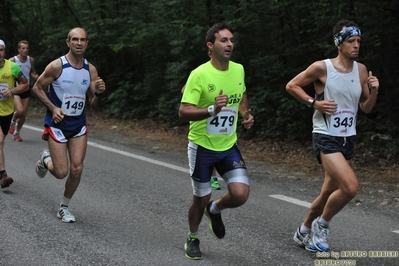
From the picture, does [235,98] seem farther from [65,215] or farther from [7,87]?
[7,87]

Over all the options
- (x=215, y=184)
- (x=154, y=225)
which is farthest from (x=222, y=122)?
(x=215, y=184)

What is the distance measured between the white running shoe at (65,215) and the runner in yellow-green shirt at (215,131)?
5.52ft

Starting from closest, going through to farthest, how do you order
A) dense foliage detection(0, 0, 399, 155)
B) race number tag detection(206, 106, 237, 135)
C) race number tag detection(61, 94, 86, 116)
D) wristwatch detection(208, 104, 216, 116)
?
wristwatch detection(208, 104, 216, 116), race number tag detection(206, 106, 237, 135), race number tag detection(61, 94, 86, 116), dense foliage detection(0, 0, 399, 155)

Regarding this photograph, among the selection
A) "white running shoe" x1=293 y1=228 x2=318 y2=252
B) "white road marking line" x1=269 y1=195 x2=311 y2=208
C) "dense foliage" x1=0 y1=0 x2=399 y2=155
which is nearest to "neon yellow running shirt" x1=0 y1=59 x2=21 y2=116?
"white road marking line" x1=269 y1=195 x2=311 y2=208

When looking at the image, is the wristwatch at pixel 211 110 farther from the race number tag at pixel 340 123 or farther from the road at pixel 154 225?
the road at pixel 154 225

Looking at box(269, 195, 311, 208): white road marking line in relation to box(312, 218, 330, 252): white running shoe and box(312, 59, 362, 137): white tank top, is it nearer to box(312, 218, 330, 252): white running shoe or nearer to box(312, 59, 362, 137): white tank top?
box(312, 218, 330, 252): white running shoe

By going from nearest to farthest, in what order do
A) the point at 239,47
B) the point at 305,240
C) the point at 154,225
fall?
the point at 305,240 → the point at 154,225 → the point at 239,47

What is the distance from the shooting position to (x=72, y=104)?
6.83m

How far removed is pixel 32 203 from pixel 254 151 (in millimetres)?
5172

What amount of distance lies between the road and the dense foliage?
2729mm

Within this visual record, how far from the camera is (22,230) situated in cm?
632

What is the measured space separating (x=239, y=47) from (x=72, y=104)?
6571 mm

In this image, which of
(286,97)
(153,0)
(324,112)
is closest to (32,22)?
(153,0)

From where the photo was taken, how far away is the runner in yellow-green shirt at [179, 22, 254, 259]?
5288 millimetres
